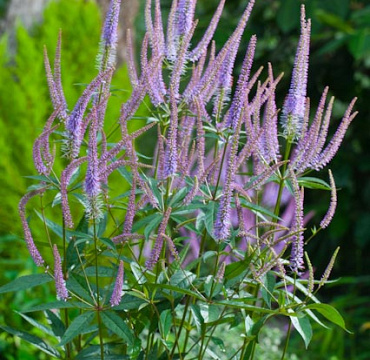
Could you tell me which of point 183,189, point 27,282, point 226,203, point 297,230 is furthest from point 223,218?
point 27,282

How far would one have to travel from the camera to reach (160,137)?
1.60 m

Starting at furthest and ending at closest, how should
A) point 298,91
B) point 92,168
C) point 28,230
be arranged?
point 298,91, point 28,230, point 92,168

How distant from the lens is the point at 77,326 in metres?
1.64

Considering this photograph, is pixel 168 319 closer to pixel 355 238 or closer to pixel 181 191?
pixel 181 191

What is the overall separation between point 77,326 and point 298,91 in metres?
0.74

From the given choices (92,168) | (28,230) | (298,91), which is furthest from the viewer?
(298,91)

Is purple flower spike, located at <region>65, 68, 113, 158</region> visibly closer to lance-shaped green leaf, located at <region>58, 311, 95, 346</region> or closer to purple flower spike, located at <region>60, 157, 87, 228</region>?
purple flower spike, located at <region>60, 157, 87, 228</region>

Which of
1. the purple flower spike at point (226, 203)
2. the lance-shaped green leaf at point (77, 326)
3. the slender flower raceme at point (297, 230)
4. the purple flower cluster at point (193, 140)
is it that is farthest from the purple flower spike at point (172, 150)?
the lance-shaped green leaf at point (77, 326)

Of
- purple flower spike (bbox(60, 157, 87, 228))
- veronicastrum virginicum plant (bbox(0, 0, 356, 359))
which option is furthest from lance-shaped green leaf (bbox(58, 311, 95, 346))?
purple flower spike (bbox(60, 157, 87, 228))

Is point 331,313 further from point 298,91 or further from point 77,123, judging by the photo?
point 77,123

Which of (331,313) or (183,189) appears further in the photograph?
(183,189)

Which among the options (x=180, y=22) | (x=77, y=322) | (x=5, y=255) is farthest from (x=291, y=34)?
(x=77, y=322)

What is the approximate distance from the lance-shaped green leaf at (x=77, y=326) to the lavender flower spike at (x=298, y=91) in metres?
0.63

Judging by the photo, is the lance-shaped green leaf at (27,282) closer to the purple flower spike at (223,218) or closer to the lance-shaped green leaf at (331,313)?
the purple flower spike at (223,218)
